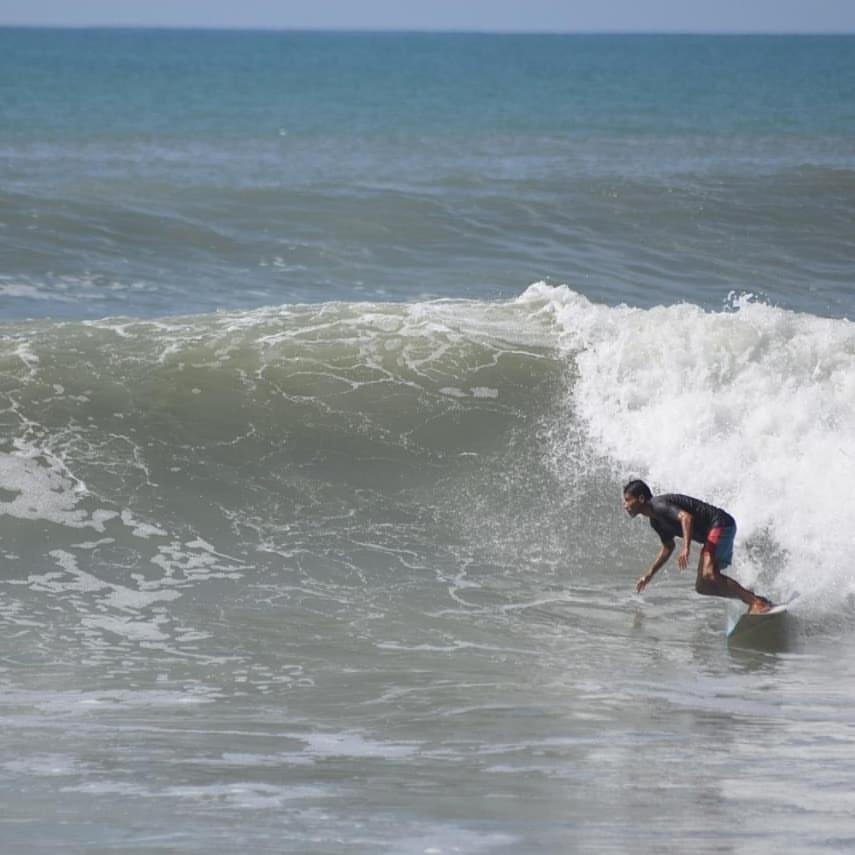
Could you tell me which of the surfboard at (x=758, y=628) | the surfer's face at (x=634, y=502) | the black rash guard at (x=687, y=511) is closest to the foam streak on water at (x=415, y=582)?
the surfboard at (x=758, y=628)

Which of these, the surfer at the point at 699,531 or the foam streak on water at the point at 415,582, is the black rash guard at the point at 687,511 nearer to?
Answer: the surfer at the point at 699,531

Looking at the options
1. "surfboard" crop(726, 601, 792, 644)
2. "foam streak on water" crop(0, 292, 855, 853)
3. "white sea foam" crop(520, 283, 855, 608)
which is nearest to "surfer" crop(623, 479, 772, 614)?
"surfboard" crop(726, 601, 792, 644)

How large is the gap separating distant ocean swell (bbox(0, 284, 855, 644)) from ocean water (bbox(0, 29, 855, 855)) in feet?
0.13

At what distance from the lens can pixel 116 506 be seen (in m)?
11.1

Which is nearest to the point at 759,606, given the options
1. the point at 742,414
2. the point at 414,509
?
the point at 414,509

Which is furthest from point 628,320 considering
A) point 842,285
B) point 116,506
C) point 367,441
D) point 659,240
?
point 659,240

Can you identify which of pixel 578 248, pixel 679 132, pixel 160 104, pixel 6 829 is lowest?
pixel 6 829

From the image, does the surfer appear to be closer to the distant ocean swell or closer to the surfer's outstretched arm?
the surfer's outstretched arm

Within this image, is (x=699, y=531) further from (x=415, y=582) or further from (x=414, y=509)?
(x=414, y=509)

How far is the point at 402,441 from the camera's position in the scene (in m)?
12.9

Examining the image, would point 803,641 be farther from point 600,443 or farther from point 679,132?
point 679,132

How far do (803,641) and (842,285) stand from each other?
1233 cm

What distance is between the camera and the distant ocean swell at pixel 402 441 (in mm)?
10430

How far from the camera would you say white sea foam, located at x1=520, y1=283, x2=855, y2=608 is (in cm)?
1080
